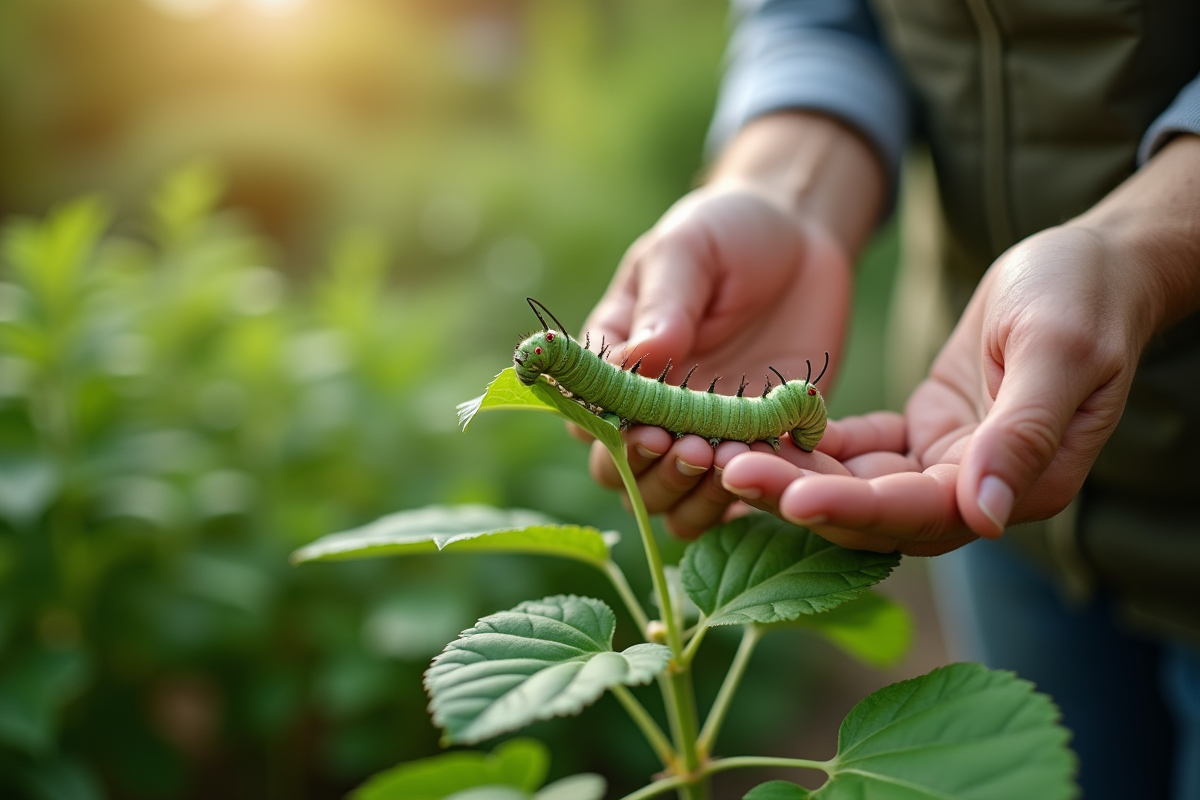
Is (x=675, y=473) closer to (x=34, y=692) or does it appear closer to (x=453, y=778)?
(x=453, y=778)

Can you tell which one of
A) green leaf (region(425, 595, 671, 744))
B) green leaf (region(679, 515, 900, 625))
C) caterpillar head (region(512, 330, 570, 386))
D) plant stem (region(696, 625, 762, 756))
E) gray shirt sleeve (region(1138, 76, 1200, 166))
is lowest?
plant stem (region(696, 625, 762, 756))

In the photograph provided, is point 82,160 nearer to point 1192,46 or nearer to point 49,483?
point 49,483

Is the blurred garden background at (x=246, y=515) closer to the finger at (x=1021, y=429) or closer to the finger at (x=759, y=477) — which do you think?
the finger at (x=759, y=477)

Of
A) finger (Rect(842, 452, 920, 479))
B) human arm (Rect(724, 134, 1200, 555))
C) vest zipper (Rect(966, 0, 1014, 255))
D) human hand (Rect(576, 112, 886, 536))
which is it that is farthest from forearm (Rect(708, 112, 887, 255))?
finger (Rect(842, 452, 920, 479))

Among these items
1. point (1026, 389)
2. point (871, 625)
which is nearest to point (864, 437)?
point (871, 625)

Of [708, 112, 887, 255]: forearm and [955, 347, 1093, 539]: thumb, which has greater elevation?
[708, 112, 887, 255]: forearm

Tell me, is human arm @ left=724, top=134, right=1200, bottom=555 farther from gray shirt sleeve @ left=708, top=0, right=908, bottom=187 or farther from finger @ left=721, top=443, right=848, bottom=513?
gray shirt sleeve @ left=708, top=0, right=908, bottom=187

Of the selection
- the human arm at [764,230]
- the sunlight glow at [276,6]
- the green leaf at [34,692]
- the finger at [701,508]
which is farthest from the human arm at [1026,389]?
the sunlight glow at [276,6]
